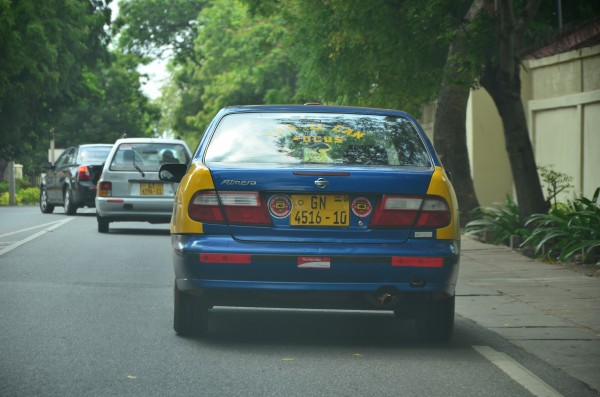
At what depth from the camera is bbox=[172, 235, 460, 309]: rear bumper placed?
7586 mm

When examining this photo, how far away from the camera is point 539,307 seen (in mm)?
10203

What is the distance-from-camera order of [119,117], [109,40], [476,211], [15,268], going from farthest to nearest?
[119,117] → [109,40] → [476,211] → [15,268]

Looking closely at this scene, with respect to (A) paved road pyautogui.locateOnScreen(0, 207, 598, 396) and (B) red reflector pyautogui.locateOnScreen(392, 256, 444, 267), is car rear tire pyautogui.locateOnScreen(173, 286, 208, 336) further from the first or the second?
(B) red reflector pyautogui.locateOnScreen(392, 256, 444, 267)

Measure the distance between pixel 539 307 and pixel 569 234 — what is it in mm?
4902

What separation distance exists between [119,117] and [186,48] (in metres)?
8.60

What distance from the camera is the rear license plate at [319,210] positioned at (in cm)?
767

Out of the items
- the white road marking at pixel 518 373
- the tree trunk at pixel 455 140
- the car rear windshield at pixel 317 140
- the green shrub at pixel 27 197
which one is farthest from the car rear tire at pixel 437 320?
the green shrub at pixel 27 197

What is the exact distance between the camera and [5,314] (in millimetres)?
9164

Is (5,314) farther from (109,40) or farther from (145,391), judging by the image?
(109,40)

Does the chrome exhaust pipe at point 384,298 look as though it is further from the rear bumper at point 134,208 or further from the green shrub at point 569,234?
the rear bumper at point 134,208

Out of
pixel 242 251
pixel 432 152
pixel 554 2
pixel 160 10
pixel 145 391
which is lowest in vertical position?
pixel 145 391

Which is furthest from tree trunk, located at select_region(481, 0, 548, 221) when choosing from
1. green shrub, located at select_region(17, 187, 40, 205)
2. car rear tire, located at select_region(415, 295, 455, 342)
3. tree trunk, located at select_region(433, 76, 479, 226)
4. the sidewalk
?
green shrub, located at select_region(17, 187, 40, 205)

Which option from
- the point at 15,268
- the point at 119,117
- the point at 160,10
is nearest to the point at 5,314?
the point at 15,268

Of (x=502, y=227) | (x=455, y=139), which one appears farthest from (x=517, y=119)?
(x=455, y=139)
